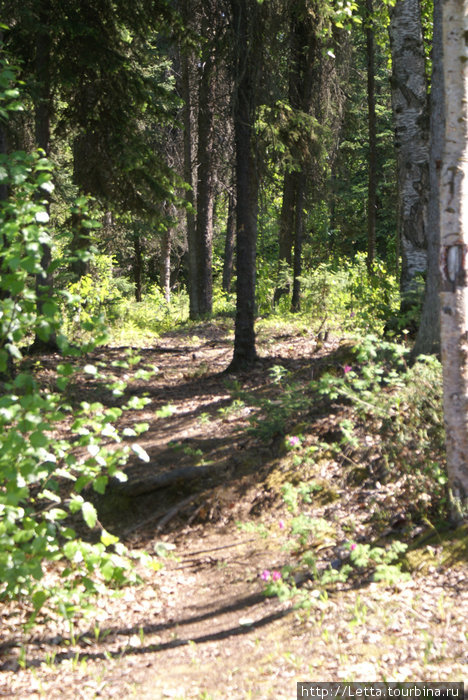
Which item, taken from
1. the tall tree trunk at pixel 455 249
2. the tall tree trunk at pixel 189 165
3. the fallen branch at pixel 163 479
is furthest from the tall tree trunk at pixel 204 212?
the tall tree trunk at pixel 455 249

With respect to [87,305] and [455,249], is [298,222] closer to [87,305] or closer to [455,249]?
[87,305]

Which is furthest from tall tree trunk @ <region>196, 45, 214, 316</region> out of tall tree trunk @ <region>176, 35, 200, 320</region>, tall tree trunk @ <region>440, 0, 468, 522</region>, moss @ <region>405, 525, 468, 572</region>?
moss @ <region>405, 525, 468, 572</region>

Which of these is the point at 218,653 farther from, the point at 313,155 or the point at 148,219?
the point at 313,155

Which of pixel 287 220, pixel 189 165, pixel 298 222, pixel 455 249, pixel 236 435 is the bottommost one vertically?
pixel 236 435

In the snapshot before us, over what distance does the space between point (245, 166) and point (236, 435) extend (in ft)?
14.1

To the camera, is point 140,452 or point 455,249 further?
point 455,249

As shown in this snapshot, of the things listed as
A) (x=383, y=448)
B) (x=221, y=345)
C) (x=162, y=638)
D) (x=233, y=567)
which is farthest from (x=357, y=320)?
(x=162, y=638)

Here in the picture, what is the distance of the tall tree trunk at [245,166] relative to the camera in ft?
29.7

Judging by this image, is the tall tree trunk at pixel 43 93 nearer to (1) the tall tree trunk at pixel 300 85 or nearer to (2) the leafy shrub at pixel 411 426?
(1) the tall tree trunk at pixel 300 85

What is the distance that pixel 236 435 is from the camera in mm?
7141

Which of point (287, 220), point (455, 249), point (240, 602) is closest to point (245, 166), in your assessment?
point (455, 249)

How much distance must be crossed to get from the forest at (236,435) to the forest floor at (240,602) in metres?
0.02

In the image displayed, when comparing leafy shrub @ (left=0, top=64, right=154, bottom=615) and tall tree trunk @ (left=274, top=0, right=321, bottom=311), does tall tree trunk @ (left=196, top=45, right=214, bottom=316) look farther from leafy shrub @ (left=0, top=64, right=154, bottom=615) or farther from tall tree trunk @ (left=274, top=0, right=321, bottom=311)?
leafy shrub @ (left=0, top=64, right=154, bottom=615)

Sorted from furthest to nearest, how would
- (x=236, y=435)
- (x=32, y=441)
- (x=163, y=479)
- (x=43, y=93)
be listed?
(x=43, y=93), (x=236, y=435), (x=163, y=479), (x=32, y=441)
